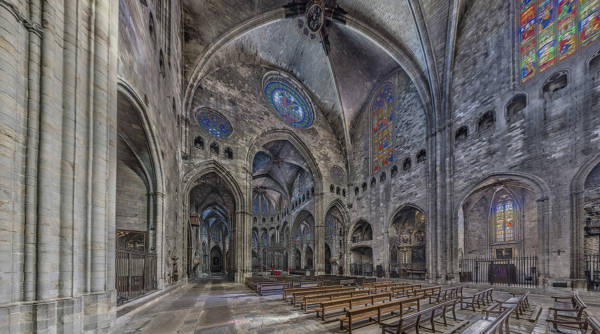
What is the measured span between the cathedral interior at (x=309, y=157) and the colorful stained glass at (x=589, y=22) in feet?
0.19

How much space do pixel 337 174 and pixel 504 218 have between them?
1393 centimetres

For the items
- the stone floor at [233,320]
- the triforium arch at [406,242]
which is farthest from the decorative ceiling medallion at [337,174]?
the stone floor at [233,320]

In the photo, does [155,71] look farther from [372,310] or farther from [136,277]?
[372,310]

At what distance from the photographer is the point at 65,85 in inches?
146

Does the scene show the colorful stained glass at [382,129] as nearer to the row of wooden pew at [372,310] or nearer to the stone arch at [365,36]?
the stone arch at [365,36]

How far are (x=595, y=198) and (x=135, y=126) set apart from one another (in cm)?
1992

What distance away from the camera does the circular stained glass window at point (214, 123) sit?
17.6m

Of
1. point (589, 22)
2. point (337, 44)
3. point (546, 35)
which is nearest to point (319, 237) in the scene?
point (337, 44)

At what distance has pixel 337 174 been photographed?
24469mm

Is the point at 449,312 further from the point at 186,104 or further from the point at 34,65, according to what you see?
the point at 186,104

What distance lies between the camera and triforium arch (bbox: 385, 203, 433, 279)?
18.6m

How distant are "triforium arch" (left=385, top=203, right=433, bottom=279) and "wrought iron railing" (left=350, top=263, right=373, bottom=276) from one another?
2461mm

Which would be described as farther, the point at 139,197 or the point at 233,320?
the point at 139,197

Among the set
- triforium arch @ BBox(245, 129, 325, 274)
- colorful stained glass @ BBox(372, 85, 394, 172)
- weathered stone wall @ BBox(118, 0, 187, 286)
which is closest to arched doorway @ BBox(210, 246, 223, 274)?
triforium arch @ BBox(245, 129, 325, 274)
